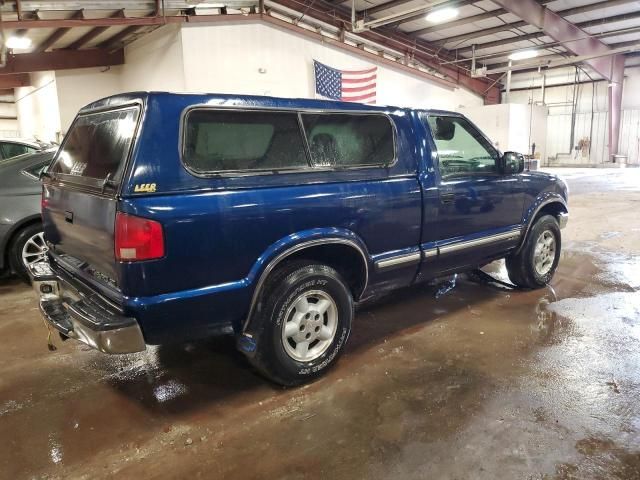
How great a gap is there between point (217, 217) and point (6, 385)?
2.00 m

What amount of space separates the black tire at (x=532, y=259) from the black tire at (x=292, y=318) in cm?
236

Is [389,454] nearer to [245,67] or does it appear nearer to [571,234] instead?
[571,234]

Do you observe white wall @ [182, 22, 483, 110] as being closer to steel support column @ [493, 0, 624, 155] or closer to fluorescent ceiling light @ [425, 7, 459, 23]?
fluorescent ceiling light @ [425, 7, 459, 23]

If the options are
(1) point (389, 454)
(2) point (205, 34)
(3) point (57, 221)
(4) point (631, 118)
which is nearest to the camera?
(1) point (389, 454)

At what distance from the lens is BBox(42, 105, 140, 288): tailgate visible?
95.7 inches

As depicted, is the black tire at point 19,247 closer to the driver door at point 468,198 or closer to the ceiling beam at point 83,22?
the driver door at point 468,198

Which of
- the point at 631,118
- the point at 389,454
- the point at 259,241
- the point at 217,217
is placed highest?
the point at 631,118

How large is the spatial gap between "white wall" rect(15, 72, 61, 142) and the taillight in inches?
551

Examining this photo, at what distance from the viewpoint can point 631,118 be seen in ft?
73.9

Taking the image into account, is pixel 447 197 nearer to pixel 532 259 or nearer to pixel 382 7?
pixel 532 259

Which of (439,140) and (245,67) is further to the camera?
(245,67)

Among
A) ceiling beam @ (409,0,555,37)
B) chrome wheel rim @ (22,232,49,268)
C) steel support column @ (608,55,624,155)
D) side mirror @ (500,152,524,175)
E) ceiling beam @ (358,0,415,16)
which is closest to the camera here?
side mirror @ (500,152,524,175)

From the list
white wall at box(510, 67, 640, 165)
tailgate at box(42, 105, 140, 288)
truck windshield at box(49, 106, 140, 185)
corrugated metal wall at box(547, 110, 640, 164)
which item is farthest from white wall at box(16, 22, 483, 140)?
corrugated metal wall at box(547, 110, 640, 164)

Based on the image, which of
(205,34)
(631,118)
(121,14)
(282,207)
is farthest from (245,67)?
(631,118)
